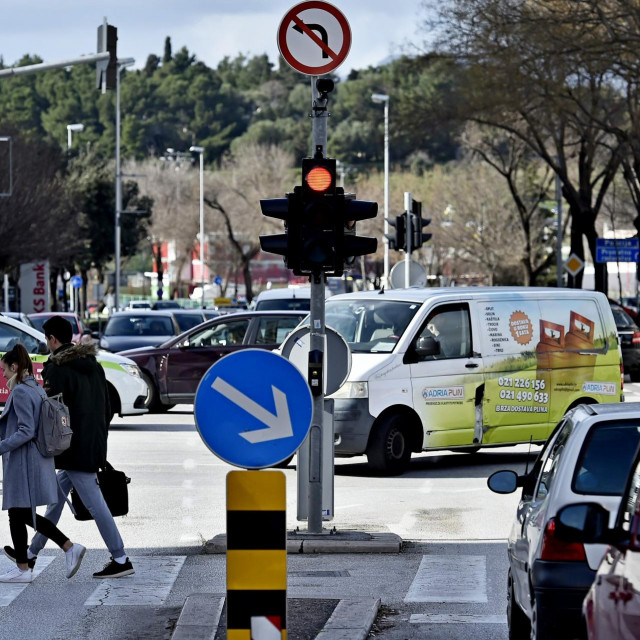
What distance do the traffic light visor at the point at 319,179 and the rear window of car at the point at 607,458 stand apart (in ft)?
14.6

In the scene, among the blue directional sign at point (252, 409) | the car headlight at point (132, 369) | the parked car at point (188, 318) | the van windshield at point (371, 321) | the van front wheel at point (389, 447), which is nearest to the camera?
the blue directional sign at point (252, 409)

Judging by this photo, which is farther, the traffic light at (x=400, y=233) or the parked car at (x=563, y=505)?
the traffic light at (x=400, y=233)

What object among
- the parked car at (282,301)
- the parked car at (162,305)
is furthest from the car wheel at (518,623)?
the parked car at (162,305)

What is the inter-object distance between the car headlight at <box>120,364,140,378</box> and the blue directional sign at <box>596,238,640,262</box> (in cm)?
2655

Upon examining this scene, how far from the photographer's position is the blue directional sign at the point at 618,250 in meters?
47.3

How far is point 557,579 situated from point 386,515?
685 centimetres

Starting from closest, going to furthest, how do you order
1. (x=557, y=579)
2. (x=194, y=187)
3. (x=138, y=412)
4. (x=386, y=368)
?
1. (x=557, y=579)
2. (x=386, y=368)
3. (x=138, y=412)
4. (x=194, y=187)

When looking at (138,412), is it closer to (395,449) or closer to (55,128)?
(395,449)

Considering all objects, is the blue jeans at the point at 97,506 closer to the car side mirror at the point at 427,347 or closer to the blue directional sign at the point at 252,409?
the blue directional sign at the point at 252,409

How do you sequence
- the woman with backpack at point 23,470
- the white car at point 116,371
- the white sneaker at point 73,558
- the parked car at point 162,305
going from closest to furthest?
the woman with backpack at point 23,470
the white sneaker at point 73,558
the white car at point 116,371
the parked car at point 162,305

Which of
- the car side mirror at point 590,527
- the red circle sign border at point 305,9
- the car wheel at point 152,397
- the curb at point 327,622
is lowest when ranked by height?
the car wheel at point 152,397

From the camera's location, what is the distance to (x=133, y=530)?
1216cm

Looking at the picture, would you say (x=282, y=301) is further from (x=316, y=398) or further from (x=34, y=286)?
A: (x=34, y=286)

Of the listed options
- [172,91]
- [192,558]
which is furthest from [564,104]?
[172,91]
